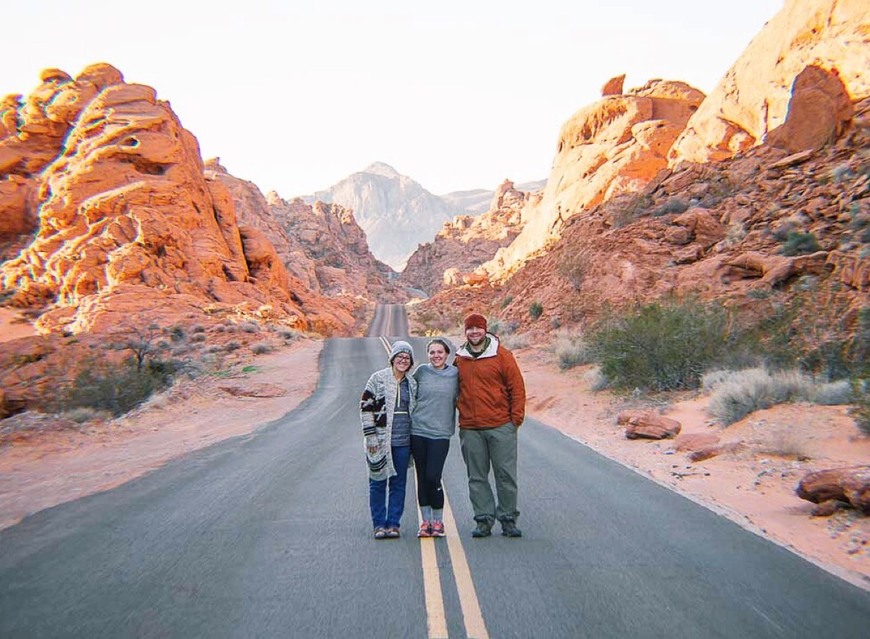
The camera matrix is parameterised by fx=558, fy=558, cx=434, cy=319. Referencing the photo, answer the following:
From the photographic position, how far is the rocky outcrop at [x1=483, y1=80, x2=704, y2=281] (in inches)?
1369

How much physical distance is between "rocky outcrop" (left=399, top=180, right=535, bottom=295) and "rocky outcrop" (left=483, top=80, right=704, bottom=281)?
46.0 m

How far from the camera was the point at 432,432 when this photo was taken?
196 inches

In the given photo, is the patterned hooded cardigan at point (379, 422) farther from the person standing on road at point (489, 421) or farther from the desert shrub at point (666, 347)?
the desert shrub at point (666, 347)

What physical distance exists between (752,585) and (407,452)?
2.79m

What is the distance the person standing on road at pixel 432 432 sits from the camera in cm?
495

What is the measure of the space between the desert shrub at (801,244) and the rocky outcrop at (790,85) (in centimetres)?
780

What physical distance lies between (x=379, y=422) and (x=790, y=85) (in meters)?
28.6

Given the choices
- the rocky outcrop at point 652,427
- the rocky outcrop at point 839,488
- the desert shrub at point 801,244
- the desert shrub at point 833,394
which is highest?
the desert shrub at point 801,244

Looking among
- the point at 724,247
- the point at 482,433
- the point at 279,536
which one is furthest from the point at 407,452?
the point at 724,247

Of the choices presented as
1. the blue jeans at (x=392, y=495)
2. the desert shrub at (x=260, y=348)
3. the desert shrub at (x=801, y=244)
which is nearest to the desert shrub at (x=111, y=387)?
the desert shrub at (x=260, y=348)

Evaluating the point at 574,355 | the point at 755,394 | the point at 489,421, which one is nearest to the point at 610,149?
the point at 574,355

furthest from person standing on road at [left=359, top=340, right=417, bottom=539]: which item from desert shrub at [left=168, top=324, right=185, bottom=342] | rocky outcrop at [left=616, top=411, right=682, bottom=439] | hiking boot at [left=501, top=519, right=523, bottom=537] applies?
desert shrub at [left=168, top=324, right=185, bottom=342]

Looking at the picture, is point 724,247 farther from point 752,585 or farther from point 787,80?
point 752,585

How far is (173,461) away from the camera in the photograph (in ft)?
27.9
